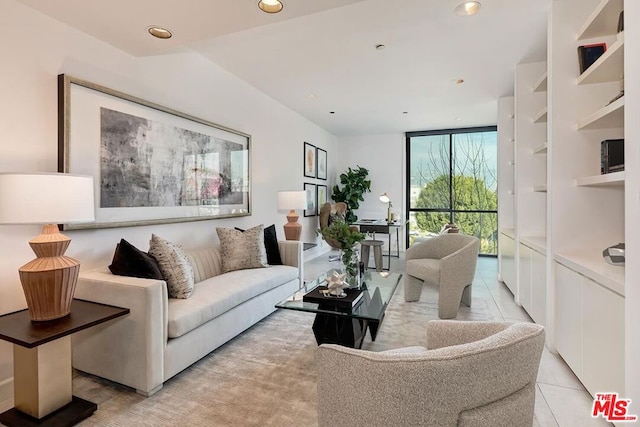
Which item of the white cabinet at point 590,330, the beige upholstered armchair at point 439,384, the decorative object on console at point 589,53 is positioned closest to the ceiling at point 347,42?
the decorative object on console at point 589,53

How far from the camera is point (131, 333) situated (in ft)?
6.52

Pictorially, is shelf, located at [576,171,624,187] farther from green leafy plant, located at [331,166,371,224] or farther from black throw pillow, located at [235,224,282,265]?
green leafy plant, located at [331,166,371,224]

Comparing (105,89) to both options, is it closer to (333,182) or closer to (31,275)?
(31,275)

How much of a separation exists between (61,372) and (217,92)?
295 centimetres

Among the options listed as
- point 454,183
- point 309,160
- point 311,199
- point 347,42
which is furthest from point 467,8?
point 454,183

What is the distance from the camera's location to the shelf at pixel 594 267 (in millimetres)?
1642

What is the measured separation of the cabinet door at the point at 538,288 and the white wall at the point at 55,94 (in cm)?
318

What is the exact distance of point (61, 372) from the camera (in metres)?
1.82

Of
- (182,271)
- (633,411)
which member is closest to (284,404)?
(182,271)

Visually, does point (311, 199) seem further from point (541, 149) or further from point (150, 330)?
point (150, 330)

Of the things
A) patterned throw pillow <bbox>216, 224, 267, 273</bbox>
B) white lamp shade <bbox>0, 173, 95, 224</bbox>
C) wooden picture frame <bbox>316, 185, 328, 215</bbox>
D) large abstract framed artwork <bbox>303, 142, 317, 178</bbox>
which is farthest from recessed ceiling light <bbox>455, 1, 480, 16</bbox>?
wooden picture frame <bbox>316, 185, 328, 215</bbox>

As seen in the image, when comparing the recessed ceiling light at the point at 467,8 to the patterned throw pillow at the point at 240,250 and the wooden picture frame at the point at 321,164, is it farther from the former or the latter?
the wooden picture frame at the point at 321,164

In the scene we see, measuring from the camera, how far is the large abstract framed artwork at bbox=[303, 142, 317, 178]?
19.7ft

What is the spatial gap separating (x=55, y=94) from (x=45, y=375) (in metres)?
1.77
